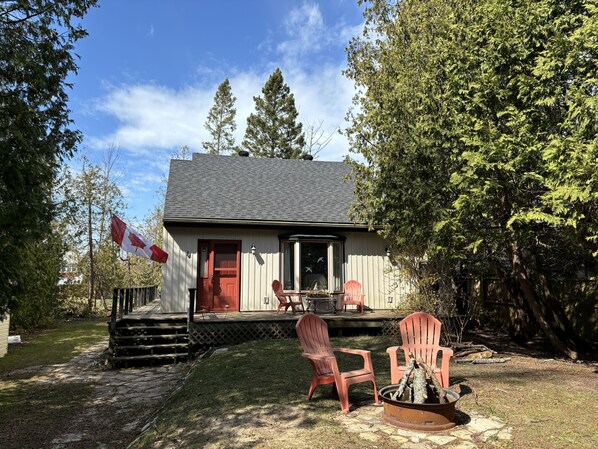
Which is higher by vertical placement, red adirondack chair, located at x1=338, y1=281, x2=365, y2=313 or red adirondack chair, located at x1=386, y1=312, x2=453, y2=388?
red adirondack chair, located at x1=338, y1=281, x2=365, y2=313

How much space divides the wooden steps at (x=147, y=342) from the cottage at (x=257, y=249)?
1.65 meters

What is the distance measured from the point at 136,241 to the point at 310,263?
4606mm

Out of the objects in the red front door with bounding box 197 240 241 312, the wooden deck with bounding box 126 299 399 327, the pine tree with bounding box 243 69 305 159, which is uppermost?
the pine tree with bounding box 243 69 305 159

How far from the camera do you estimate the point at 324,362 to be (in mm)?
4512

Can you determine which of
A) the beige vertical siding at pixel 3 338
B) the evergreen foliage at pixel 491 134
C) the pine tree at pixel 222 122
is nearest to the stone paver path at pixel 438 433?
the evergreen foliage at pixel 491 134

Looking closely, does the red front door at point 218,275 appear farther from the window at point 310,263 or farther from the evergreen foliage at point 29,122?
the evergreen foliage at point 29,122

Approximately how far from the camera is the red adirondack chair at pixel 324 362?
4.06m

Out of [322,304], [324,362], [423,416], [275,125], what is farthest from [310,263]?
[275,125]

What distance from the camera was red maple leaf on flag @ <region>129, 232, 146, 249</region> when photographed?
9656mm

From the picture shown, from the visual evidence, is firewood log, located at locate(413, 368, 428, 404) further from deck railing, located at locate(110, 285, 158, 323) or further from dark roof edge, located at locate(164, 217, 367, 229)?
dark roof edge, located at locate(164, 217, 367, 229)

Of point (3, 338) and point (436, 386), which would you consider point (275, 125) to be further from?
point (436, 386)

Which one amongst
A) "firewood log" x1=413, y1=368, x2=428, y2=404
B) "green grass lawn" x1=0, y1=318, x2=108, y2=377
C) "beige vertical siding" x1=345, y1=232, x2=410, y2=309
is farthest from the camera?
"beige vertical siding" x1=345, y1=232, x2=410, y2=309

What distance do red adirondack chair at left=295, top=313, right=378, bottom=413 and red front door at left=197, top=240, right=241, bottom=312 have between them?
6.37m

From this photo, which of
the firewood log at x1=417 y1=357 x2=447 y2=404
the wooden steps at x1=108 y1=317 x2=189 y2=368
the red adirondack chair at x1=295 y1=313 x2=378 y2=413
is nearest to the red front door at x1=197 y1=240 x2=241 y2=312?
the wooden steps at x1=108 y1=317 x2=189 y2=368
